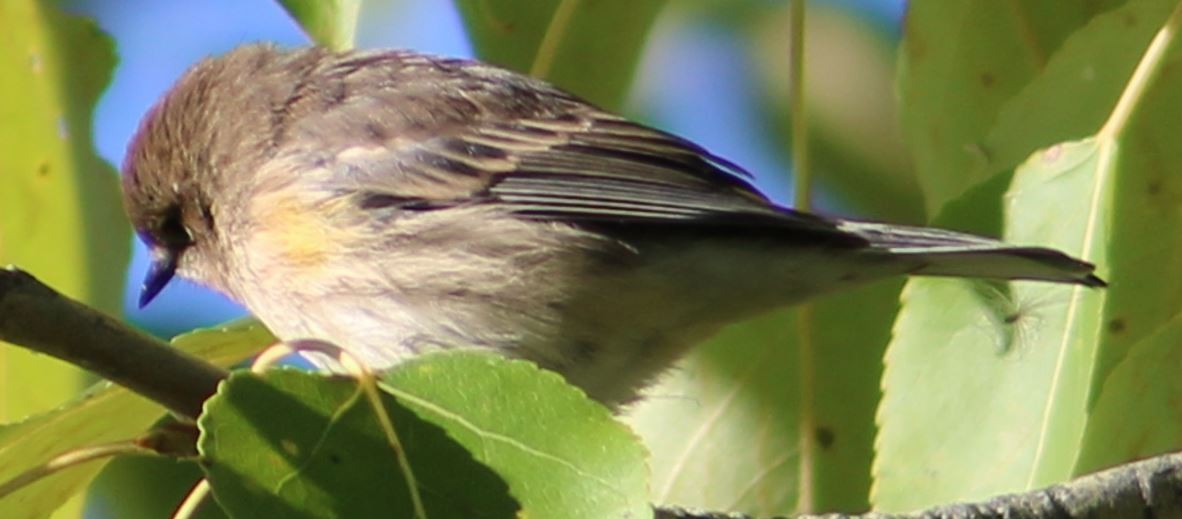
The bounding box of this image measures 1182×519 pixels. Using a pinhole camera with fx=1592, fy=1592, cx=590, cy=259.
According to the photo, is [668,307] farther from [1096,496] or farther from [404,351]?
[1096,496]

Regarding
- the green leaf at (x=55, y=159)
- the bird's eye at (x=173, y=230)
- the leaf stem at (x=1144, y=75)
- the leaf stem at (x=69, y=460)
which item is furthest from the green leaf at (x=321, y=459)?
the bird's eye at (x=173, y=230)

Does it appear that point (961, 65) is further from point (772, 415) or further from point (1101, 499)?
point (1101, 499)

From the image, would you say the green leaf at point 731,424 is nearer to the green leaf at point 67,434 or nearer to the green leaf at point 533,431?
the green leaf at point 67,434

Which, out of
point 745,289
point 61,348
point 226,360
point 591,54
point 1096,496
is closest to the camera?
point 61,348

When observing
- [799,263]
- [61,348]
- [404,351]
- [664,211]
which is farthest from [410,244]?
[61,348]

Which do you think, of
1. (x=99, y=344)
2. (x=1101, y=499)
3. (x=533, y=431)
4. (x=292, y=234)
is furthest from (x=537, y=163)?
(x=99, y=344)

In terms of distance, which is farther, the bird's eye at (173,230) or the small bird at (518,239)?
the bird's eye at (173,230)
